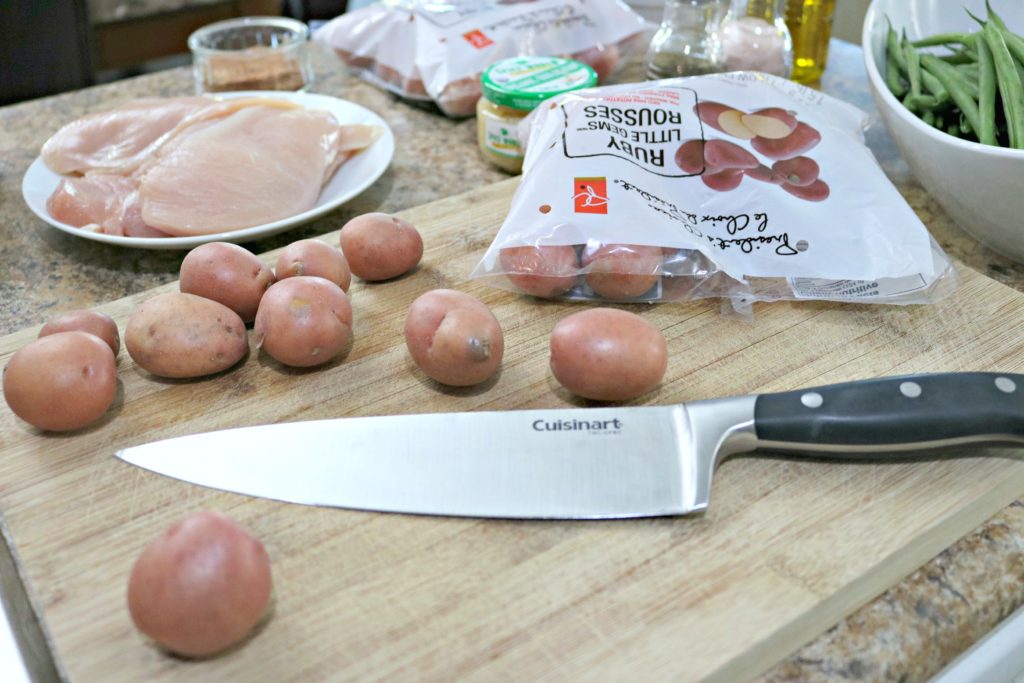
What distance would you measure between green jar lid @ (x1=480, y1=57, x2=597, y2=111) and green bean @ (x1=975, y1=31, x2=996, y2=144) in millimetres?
633

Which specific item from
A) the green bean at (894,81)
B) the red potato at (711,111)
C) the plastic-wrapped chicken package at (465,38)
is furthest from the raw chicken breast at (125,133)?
the green bean at (894,81)

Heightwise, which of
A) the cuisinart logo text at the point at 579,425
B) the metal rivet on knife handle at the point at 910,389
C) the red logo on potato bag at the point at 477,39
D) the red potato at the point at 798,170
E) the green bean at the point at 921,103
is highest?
the green bean at the point at 921,103

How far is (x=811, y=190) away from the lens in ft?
4.21

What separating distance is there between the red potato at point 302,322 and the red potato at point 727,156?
0.60 meters

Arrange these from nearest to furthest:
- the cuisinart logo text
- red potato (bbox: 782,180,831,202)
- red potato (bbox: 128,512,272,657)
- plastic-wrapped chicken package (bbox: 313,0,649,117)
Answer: red potato (bbox: 128,512,272,657) < the cuisinart logo text < red potato (bbox: 782,180,831,202) < plastic-wrapped chicken package (bbox: 313,0,649,117)

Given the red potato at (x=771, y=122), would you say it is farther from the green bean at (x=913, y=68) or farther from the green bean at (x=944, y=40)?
the green bean at (x=944, y=40)

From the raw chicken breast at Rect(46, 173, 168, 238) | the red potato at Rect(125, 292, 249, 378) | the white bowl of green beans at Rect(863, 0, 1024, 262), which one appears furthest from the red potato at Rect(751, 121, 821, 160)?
the raw chicken breast at Rect(46, 173, 168, 238)

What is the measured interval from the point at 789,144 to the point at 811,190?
0.11 m

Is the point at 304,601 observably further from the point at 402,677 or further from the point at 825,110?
the point at 825,110

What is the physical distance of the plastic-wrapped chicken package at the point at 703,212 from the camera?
1178 mm

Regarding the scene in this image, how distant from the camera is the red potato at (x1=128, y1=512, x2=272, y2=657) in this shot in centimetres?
71

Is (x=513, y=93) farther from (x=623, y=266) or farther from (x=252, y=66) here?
(x=252, y=66)

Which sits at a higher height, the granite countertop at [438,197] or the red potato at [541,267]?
the red potato at [541,267]

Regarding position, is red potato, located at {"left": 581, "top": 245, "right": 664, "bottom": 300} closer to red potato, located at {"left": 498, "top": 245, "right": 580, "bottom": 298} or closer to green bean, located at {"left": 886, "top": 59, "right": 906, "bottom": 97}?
red potato, located at {"left": 498, "top": 245, "right": 580, "bottom": 298}
